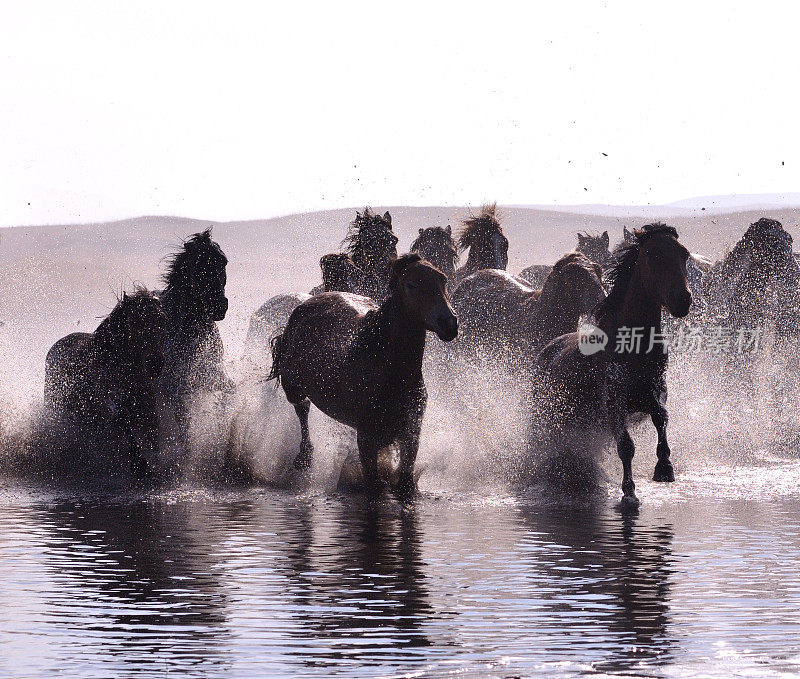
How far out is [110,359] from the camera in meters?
13.9

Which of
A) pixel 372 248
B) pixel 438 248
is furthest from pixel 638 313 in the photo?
pixel 438 248

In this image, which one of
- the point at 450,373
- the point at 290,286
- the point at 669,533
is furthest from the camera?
the point at 290,286

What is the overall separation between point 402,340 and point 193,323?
380 centimetres

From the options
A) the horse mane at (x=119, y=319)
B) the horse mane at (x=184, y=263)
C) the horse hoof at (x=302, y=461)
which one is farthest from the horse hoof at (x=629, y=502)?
the horse mane at (x=184, y=263)

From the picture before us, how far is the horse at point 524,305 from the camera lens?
599 inches

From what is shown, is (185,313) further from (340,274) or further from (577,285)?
(577,285)

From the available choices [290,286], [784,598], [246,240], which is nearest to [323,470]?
[784,598]

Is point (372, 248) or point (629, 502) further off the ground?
point (372, 248)

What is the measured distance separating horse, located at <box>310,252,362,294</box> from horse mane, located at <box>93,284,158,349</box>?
12.8 feet

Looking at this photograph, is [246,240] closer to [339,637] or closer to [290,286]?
[290,286]

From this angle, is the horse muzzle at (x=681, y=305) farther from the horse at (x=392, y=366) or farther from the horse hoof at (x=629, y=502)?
the horse at (x=392, y=366)

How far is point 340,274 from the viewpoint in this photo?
57.4ft

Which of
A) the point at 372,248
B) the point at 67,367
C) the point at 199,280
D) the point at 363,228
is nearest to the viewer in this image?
the point at 67,367

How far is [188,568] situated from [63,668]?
2594 millimetres
